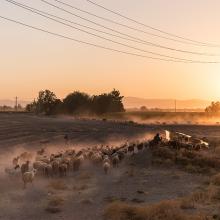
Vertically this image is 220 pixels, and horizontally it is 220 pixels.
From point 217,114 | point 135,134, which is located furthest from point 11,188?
point 217,114

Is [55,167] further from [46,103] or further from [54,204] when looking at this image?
[46,103]

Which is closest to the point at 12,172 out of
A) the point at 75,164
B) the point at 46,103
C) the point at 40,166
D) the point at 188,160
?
the point at 40,166

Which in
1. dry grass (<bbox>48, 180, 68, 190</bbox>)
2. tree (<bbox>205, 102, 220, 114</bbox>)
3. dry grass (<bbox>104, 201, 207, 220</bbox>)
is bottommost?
dry grass (<bbox>104, 201, 207, 220</bbox>)

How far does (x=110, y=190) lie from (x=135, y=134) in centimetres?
3859

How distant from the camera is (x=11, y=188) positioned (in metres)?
26.5

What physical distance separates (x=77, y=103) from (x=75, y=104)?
1.66 ft

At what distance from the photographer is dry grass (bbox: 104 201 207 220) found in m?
21.2

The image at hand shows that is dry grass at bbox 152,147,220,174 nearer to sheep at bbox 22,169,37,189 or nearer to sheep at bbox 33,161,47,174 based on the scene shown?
sheep at bbox 33,161,47,174

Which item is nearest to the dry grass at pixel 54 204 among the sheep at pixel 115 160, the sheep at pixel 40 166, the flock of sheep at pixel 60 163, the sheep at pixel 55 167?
the flock of sheep at pixel 60 163

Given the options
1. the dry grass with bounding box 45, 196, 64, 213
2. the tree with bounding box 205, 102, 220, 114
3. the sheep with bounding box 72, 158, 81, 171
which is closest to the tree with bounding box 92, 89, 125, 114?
the tree with bounding box 205, 102, 220, 114

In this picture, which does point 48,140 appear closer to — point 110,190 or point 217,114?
point 110,190

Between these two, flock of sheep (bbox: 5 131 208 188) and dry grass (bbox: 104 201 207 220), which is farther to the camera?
flock of sheep (bbox: 5 131 208 188)

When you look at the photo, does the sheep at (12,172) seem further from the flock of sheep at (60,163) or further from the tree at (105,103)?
the tree at (105,103)

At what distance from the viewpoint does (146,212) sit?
21578 mm
